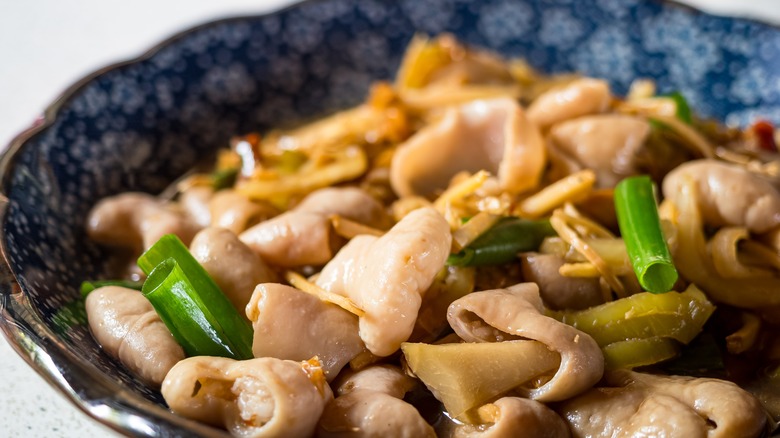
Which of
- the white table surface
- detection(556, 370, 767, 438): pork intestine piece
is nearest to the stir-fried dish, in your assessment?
detection(556, 370, 767, 438): pork intestine piece

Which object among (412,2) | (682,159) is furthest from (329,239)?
(412,2)

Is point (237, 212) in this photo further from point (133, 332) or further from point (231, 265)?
point (133, 332)

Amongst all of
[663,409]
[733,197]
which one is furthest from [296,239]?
[733,197]

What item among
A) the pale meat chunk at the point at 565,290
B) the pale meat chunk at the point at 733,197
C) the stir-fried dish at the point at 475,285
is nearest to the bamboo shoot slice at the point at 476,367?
the stir-fried dish at the point at 475,285

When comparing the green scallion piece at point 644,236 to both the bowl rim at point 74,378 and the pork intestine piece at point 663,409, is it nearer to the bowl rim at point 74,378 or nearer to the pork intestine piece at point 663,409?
the pork intestine piece at point 663,409

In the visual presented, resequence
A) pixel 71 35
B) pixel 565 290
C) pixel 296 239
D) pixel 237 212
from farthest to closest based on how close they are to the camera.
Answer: pixel 71 35 → pixel 237 212 → pixel 296 239 → pixel 565 290
